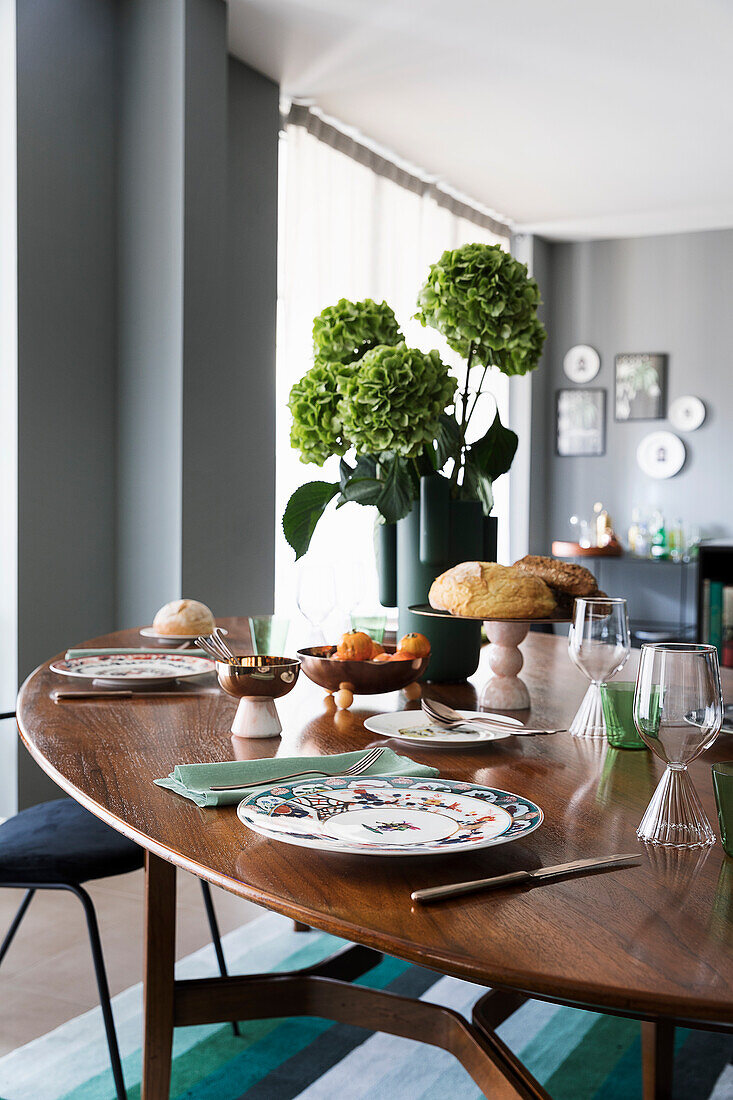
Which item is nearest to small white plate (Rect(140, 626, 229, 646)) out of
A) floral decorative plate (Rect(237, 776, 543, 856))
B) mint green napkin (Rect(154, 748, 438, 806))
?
mint green napkin (Rect(154, 748, 438, 806))

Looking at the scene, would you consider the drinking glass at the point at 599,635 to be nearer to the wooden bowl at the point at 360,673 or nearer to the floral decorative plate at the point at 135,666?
the wooden bowl at the point at 360,673

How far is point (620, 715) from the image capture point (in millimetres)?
1240

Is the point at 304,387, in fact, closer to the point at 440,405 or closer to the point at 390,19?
the point at 440,405

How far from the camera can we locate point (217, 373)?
352 cm

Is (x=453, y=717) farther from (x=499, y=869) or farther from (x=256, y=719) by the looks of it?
(x=499, y=869)

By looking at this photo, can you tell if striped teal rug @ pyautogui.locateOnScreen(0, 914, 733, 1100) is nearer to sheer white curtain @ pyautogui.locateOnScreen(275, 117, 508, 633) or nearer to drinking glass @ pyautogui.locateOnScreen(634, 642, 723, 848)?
drinking glass @ pyautogui.locateOnScreen(634, 642, 723, 848)

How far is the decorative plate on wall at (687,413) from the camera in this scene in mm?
5965

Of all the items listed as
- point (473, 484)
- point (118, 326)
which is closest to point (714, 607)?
point (118, 326)

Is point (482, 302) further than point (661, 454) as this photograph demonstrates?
No

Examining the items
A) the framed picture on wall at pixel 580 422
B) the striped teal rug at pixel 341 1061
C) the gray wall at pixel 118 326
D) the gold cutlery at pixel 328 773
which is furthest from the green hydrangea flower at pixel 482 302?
the framed picture on wall at pixel 580 422

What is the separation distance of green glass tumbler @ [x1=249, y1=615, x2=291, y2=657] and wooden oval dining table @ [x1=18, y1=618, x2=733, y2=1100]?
0.10 meters

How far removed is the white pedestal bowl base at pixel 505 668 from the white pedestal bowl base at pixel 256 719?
0.37m

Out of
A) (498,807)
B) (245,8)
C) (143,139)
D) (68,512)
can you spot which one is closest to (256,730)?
(498,807)

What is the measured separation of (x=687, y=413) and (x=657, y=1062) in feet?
16.1
